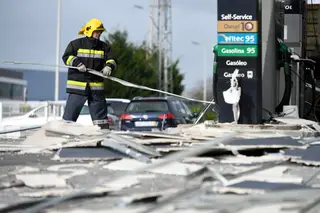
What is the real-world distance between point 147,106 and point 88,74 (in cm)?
1072

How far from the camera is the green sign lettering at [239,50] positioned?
1090 centimetres

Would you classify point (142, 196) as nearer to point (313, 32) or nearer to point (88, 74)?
point (88, 74)

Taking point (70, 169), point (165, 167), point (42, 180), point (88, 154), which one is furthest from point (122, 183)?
point (88, 154)

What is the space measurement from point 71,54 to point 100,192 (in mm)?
6480

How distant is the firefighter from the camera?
10773mm

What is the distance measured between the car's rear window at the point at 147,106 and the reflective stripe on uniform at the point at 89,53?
10.1m

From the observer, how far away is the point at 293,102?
594 inches

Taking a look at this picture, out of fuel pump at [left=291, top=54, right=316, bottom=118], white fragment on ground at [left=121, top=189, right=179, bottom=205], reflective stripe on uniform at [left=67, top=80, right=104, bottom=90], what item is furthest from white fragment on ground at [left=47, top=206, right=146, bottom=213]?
fuel pump at [left=291, top=54, right=316, bottom=118]

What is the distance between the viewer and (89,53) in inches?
432

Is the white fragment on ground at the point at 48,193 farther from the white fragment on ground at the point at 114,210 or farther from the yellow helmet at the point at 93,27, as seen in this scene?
the yellow helmet at the point at 93,27

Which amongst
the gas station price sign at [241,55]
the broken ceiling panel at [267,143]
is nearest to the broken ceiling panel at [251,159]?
the broken ceiling panel at [267,143]

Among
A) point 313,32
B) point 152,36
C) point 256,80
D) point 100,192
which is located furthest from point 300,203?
point 152,36

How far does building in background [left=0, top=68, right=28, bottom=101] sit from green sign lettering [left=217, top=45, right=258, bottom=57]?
66.4 metres

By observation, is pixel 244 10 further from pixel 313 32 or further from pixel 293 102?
pixel 313 32
